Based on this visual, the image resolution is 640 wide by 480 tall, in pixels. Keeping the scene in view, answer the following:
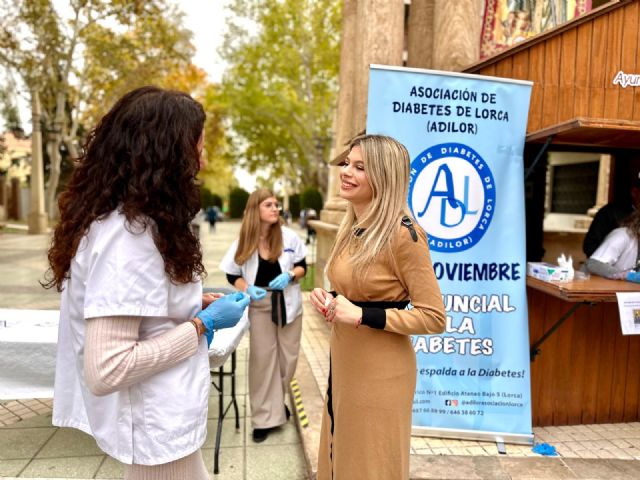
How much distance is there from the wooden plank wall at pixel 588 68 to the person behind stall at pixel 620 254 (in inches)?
31.4

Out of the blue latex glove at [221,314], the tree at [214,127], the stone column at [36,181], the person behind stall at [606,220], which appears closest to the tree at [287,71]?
the tree at [214,127]

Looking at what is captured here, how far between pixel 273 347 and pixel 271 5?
24472 millimetres

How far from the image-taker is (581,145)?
13.6ft

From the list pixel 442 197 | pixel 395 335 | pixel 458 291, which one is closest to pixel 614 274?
pixel 458 291

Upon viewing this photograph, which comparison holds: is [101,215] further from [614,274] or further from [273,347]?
[614,274]

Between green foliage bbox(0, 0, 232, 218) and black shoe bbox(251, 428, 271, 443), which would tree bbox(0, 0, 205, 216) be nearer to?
green foliage bbox(0, 0, 232, 218)

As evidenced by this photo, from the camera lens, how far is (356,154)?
205 centimetres

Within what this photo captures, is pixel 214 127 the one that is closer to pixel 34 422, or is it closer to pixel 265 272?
pixel 34 422

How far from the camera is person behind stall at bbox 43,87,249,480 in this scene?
138 centimetres

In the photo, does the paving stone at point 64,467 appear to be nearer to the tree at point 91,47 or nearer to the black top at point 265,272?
the black top at point 265,272

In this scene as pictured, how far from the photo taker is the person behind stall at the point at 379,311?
193 cm

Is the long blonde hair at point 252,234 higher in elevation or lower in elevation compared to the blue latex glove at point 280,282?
higher

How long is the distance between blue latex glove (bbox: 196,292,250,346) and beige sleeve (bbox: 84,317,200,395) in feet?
0.63

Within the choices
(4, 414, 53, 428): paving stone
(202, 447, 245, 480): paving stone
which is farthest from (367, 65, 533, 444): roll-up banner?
(4, 414, 53, 428): paving stone
